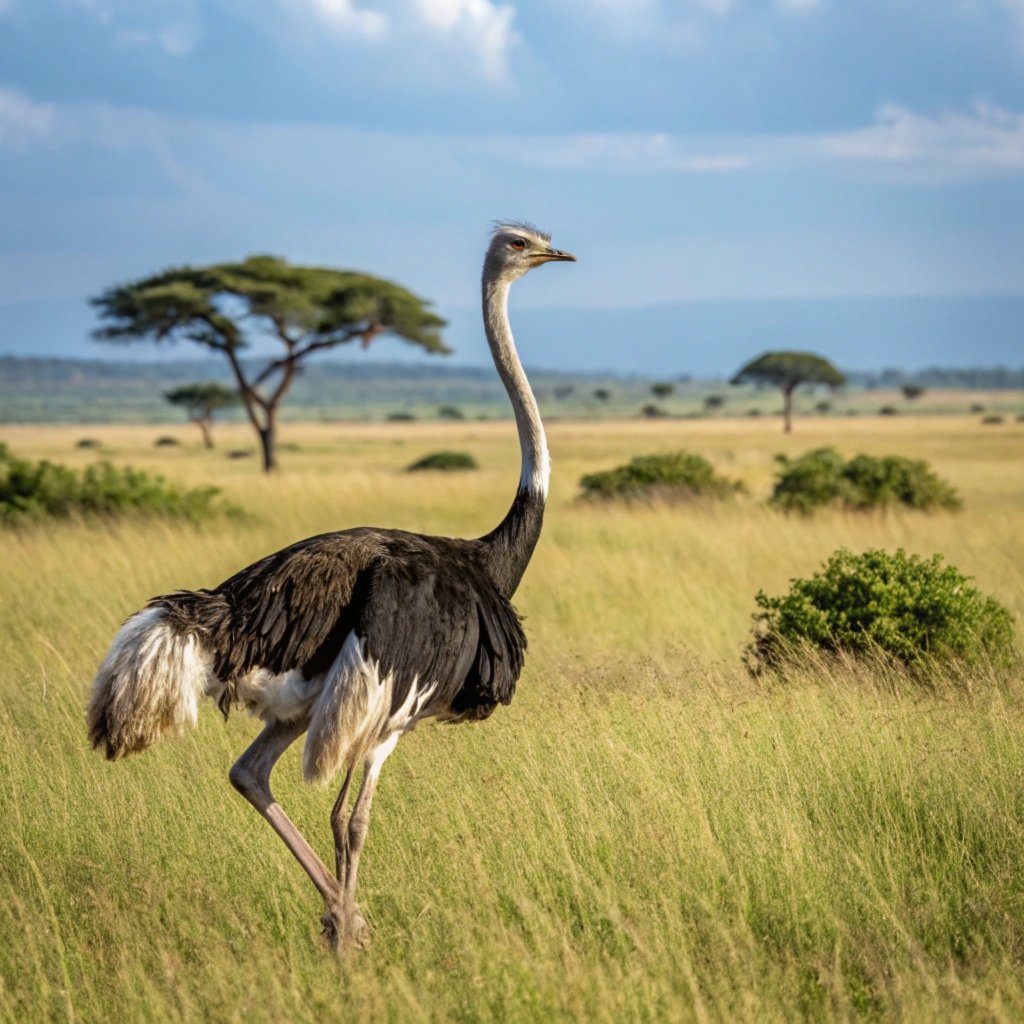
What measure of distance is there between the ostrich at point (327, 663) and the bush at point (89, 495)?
10.9 m

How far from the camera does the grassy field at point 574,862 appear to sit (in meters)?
3.83

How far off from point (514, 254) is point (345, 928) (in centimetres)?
260

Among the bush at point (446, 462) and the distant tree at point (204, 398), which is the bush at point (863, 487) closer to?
the bush at point (446, 462)

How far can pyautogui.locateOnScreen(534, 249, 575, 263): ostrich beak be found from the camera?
570 cm

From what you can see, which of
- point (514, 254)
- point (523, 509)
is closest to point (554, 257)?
point (514, 254)

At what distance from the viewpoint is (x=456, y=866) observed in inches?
180

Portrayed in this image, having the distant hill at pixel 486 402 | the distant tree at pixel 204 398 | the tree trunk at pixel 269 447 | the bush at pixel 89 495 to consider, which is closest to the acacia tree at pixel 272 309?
the tree trunk at pixel 269 447

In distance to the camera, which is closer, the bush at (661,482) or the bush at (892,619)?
the bush at (892,619)

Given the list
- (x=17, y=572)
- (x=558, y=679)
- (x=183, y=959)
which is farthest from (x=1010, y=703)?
(x=17, y=572)

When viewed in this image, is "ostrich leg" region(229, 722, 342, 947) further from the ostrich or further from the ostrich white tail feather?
the ostrich white tail feather

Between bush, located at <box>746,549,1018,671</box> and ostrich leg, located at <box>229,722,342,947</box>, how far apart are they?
3.20m

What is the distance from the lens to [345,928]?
13.7 feet

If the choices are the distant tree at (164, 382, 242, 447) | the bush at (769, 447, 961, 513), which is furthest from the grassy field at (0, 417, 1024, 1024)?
the distant tree at (164, 382, 242, 447)

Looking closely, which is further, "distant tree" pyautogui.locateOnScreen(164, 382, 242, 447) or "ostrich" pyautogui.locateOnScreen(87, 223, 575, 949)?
"distant tree" pyautogui.locateOnScreen(164, 382, 242, 447)
